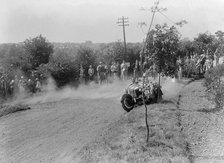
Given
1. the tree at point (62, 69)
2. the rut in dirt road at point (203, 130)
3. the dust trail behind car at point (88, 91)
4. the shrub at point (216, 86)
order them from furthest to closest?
the tree at point (62, 69) → the dust trail behind car at point (88, 91) → the shrub at point (216, 86) → the rut in dirt road at point (203, 130)

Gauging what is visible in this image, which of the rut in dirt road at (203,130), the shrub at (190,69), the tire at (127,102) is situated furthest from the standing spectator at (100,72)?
the rut in dirt road at (203,130)

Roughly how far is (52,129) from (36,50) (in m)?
22.1

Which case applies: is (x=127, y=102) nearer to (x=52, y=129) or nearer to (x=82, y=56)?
(x=52, y=129)

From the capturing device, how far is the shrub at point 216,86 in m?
12.3

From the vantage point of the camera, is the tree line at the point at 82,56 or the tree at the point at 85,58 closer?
the tree line at the point at 82,56

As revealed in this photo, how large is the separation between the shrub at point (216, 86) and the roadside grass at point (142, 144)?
181cm

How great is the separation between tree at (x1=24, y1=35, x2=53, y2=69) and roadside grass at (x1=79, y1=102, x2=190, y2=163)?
24020 millimetres

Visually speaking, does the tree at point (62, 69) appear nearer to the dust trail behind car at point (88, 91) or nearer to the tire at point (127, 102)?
the dust trail behind car at point (88, 91)

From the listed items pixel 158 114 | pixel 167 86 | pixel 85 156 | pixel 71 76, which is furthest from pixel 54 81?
pixel 85 156

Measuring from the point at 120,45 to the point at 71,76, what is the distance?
590 inches

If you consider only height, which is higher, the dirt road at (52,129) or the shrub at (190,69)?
the shrub at (190,69)

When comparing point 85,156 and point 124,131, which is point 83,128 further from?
point 85,156

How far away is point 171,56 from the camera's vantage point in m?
13.5

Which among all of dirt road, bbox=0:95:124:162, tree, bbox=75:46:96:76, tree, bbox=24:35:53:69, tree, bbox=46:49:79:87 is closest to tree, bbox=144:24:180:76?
dirt road, bbox=0:95:124:162
